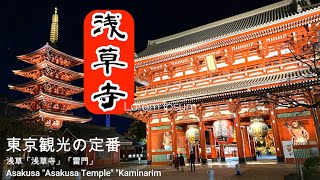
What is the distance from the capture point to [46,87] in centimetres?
3712

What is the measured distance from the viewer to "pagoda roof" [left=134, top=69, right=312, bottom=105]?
1613 centimetres

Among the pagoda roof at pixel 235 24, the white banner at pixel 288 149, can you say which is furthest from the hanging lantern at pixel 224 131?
the pagoda roof at pixel 235 24

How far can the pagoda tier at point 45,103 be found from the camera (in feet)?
113

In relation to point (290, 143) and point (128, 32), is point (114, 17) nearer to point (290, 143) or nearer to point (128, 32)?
point (128, 32)

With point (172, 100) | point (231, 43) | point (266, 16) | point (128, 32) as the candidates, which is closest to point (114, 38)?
point (128, 32)

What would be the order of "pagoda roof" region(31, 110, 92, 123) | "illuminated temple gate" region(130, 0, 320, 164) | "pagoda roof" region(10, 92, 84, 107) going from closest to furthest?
1. "illuminated temple gate" region(130, 0, 320, 164)
2. "pagoda roof" region(31, 110, 92, 123)
3. "pagoda roof" region(10, 92, 84, 107)

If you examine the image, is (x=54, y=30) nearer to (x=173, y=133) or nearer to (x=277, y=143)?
(x=173, y=133)

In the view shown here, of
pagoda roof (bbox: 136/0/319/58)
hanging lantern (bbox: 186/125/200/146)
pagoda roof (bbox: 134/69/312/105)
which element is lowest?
hanging lantern (bbox: 186/125/200/146)

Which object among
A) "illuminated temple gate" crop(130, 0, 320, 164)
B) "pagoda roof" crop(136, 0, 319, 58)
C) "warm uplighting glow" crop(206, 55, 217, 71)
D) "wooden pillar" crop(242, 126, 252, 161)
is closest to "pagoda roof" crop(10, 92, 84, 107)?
"pagoda roof" crop(136, 0, 319, 58)

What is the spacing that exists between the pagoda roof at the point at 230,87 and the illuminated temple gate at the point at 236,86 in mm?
59

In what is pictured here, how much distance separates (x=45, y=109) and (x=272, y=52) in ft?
99.1

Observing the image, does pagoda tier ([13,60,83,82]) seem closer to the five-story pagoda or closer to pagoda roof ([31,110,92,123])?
the five-story pagoda

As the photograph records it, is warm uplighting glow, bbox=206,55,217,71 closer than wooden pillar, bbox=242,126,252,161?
Yes

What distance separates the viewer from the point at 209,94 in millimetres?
18188
